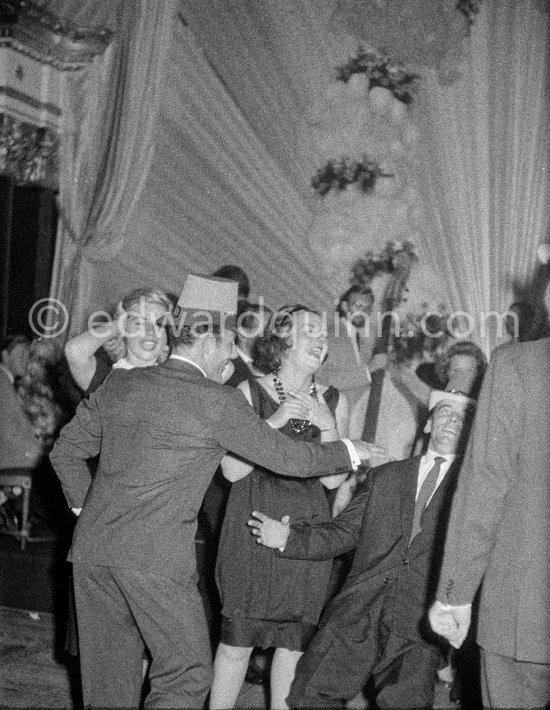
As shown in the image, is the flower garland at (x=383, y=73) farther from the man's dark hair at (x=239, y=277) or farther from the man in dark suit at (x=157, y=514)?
the man in dark suit at (x=157, y=514)

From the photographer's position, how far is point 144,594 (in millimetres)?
2584

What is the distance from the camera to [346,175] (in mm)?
6449

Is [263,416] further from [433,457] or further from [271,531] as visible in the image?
[433,457]

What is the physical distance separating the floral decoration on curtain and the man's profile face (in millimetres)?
4991

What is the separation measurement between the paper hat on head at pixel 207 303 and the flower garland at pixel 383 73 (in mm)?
3491

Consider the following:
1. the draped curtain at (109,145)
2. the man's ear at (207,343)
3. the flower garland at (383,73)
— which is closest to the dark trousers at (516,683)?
the man's ear at (207,343)

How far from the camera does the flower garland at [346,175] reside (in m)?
6.36

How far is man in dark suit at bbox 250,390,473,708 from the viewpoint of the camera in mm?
2807

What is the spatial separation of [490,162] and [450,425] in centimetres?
337

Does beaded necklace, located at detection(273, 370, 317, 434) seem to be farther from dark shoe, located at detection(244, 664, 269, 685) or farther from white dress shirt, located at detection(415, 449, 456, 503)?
dark shoe, located at detection(244, 664, 269, 685)

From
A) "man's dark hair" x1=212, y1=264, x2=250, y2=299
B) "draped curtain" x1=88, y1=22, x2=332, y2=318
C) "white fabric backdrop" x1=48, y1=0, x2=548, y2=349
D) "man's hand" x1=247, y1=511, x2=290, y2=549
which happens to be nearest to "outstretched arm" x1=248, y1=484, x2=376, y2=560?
"man's hand" x1=247, y1=511, x2=290, y2=549

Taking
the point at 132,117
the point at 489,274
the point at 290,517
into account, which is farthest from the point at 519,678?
the point at 132,117

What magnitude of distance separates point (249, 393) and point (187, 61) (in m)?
4.14

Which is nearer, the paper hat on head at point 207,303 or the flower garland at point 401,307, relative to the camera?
the paper hat on head at point 207,303
